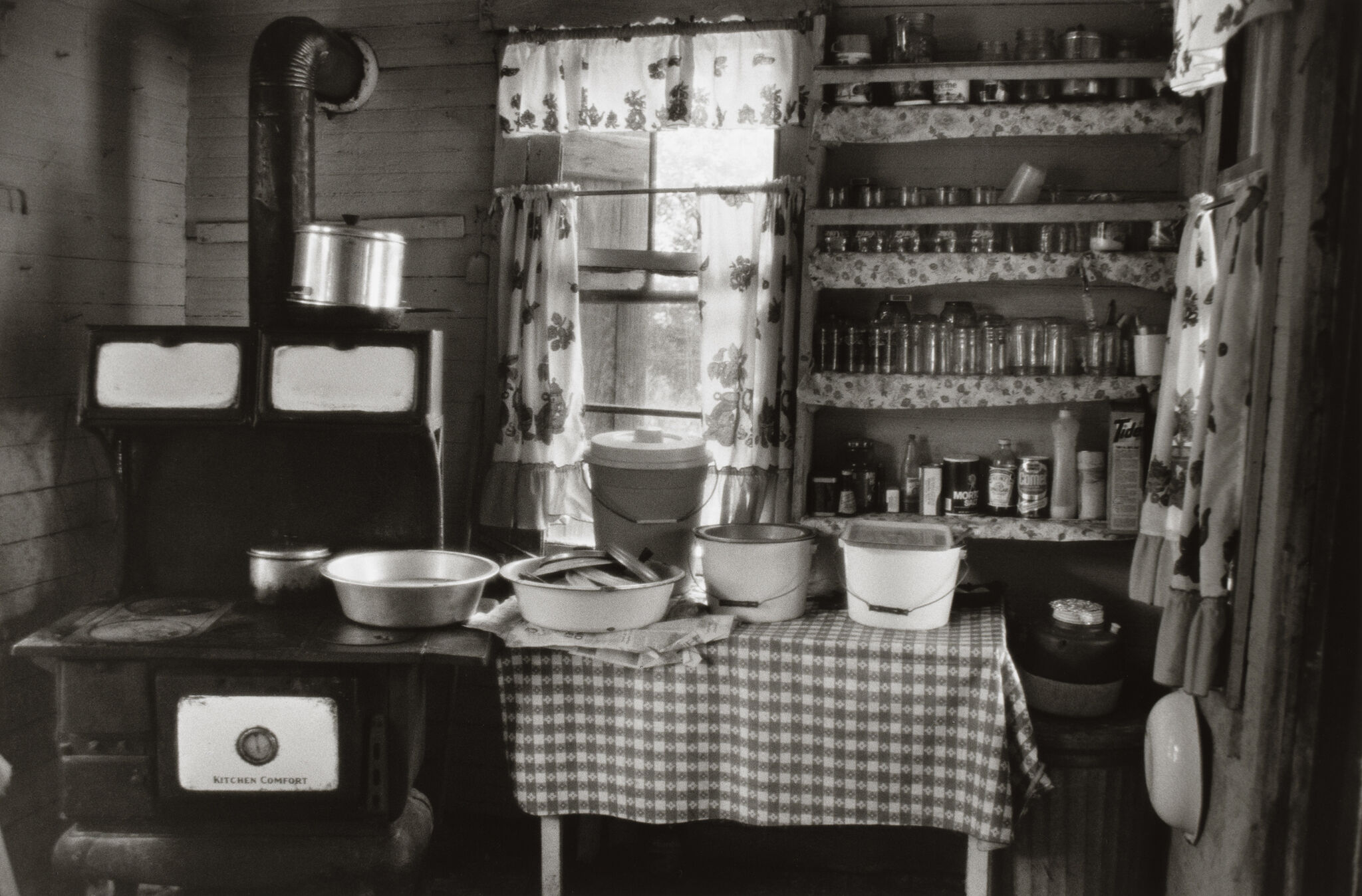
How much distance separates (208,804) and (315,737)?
0.33 meters

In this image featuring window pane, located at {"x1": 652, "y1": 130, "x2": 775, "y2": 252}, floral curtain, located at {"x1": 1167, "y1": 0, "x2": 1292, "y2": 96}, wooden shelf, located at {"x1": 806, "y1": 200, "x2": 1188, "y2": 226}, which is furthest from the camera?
window pane, located at {"x1": 652, "y1": 130, "x2": 775, "y2": 252}

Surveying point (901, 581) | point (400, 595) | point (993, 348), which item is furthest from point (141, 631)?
point (993, 348)

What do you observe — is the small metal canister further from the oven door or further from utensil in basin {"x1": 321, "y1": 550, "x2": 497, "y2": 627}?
the oven door

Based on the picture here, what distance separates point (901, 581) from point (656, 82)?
172 cm

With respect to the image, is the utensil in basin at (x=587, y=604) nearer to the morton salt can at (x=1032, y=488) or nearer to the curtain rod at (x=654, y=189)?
the morton salt can at (x=1032, y=488)

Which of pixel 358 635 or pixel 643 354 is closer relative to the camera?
pixel 358 635

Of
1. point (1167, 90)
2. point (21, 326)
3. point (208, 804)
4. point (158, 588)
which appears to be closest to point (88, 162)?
point (21, 326)

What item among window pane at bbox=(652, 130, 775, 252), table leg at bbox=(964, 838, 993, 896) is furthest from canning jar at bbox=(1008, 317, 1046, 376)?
table leg at bbox=(964, 838, 993, 896)

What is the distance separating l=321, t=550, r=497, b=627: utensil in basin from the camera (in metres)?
2.87

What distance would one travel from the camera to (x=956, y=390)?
128 inches

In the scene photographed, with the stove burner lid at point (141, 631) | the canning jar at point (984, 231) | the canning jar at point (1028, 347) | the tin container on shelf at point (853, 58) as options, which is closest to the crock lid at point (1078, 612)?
the canning jar at point (1028, 347)

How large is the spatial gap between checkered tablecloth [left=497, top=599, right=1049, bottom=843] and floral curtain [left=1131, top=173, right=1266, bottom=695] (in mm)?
422

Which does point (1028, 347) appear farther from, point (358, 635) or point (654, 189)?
point (358, 635)

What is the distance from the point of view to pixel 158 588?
3266 millimetres
